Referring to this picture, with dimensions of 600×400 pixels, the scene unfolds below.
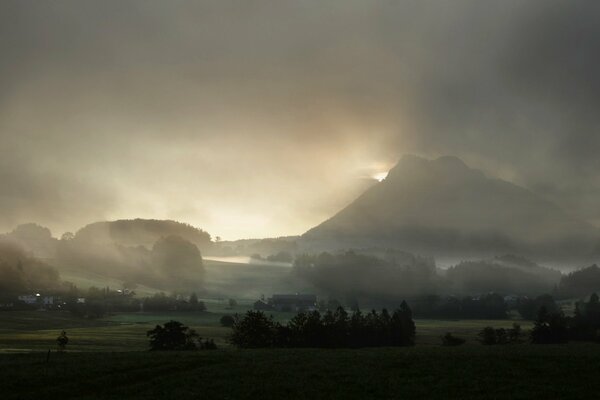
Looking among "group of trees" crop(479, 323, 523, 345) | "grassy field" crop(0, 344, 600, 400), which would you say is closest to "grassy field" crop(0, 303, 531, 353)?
"group of trees" crop(479, 323, 523, 345)

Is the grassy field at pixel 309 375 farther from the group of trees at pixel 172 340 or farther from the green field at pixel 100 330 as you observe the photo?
the green field at pixel 100 330

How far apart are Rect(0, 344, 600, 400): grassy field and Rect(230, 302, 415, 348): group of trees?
28615 mm

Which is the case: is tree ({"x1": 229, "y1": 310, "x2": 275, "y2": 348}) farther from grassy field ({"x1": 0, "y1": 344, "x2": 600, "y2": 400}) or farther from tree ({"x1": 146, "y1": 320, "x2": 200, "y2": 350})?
grassy field ({"x1": 0, "y1": 344, "x2": 600, "y2": 400})

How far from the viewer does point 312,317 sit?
4038 inches

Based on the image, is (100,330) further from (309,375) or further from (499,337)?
(309,375)

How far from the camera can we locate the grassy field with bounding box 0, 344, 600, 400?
46656mm

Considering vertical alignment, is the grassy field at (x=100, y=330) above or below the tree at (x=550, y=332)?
below

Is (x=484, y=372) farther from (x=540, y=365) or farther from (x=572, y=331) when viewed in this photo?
(x=572, y=331)

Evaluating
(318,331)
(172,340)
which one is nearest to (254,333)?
(318,331)

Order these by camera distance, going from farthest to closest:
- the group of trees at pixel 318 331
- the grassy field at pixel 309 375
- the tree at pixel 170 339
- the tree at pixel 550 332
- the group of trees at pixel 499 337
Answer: the group of trees at pixel 499 337, the tree at pixel 550 332, the group of trees at pixel 318 331, the tree at pixel 170 339, the grassy field at pixel 309 375

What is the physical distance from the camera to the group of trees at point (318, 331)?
98125 millimetres

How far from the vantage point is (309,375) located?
54188 mm

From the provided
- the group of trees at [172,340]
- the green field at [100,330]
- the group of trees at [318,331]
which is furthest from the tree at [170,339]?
the green field at [100,330]

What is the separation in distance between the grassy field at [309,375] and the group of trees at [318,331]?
93.9ft
